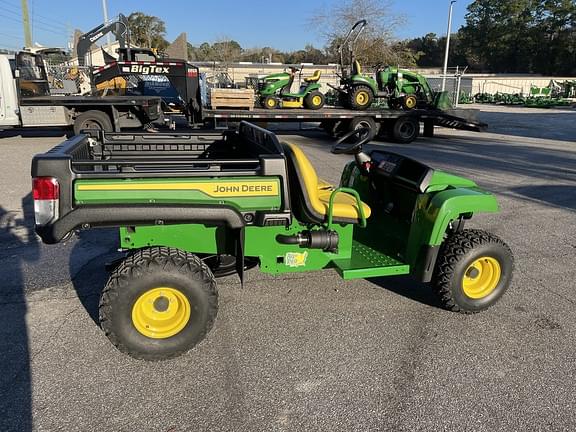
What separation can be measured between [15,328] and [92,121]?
32.7ft

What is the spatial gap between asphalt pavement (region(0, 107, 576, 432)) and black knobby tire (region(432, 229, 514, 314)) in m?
0.13

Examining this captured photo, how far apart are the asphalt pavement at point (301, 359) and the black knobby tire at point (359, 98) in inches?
416

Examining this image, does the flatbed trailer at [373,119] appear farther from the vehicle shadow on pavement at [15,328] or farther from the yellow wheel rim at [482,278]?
the yellow wheel rim at [482,278]

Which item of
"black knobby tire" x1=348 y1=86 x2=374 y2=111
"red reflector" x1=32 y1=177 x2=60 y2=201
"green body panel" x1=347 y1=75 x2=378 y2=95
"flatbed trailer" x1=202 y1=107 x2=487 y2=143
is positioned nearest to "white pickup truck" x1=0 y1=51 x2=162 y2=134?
"flatbed trailer" x1=202 y1=107 x2=487 y2=143

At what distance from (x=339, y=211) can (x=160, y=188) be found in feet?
4.30

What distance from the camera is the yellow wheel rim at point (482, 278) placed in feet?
11.8

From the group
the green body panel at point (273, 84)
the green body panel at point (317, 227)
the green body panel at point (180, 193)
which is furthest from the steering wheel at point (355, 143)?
the green body panel at point (273, 84)

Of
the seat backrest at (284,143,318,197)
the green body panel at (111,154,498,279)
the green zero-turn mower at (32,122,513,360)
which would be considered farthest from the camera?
the seat backrest at (284,143,318,197)

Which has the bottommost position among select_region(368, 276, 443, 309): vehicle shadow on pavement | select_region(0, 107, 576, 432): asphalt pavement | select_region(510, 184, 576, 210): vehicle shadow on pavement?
select_region(0, 107, 576, 432): asphalt pavement

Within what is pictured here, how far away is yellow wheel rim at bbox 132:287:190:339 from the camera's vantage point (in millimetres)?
2932

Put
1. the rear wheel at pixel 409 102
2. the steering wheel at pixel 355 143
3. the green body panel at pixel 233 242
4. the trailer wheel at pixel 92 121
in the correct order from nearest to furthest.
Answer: the green body panel at pixel 233 242 < the steering wheel at pixel 355 143 < the trailer wheel at pixel 92 121 < the rear wheel at pixel 409 102

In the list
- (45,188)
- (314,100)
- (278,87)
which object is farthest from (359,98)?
(45,188)

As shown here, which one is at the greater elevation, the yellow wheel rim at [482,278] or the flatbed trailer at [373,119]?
the flatbed trailer at [373,119]

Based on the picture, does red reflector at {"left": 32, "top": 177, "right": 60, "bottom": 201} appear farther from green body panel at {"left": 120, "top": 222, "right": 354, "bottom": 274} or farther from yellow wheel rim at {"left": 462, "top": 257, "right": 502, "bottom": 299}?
yellow wheel rim at {"left": 462, "top": 257, "right": 502, "bottom": 299}
